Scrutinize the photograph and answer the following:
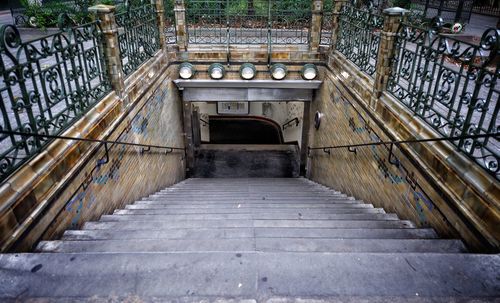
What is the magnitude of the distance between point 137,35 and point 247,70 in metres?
3.18

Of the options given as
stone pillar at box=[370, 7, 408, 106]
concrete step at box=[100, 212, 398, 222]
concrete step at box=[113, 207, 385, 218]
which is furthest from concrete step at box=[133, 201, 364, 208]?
stone pillar at box=[370, 7, 408, 106]

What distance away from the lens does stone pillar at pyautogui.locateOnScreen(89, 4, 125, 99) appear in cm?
429

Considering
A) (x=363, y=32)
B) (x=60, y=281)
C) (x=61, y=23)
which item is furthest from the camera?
(x=363, y=32)

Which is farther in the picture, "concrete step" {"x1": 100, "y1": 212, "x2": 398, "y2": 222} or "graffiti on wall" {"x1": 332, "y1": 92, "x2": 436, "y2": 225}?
"concrete step" {"x1": 100, "y1": 212, "x2": 398, "y2": 222}

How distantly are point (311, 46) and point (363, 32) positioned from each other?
263 cm

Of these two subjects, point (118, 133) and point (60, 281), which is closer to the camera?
point (60, 281)

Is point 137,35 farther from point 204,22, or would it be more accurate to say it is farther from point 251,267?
point 251,267

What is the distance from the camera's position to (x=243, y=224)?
154 inches

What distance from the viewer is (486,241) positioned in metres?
2.73

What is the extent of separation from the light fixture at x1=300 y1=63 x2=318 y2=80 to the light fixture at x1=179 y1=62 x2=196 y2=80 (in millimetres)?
2775

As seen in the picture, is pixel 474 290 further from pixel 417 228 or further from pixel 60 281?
pixel 60 281

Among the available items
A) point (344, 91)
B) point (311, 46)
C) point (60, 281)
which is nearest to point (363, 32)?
point (344, 91)

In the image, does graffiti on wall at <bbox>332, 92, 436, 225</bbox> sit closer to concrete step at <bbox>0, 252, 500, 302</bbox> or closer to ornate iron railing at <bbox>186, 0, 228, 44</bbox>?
concrete step at <bbox>0, 252, 500, 302</bbox>

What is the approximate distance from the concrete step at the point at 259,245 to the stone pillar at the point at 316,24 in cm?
621
